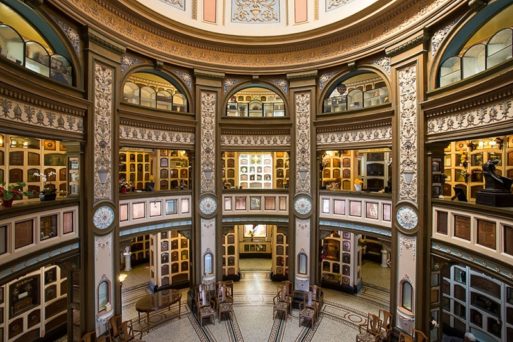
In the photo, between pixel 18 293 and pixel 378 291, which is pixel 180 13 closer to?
pixel 18 293

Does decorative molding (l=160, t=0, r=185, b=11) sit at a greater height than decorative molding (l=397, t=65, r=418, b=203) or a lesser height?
greater

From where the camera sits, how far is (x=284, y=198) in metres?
9.26

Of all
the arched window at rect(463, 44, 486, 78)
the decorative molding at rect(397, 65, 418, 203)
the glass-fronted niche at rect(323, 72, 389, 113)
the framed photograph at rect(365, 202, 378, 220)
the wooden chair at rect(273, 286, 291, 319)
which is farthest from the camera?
the wooden chair at rect(273, 286, 291, 319)

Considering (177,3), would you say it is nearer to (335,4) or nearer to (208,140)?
(208,140)

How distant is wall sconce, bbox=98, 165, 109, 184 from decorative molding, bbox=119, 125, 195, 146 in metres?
1.05

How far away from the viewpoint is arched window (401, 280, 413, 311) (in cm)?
662

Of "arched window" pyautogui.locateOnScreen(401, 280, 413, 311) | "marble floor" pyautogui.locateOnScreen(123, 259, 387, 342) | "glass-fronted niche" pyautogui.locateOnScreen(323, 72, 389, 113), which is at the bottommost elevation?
"marble floor" pyautogui.locateOnScreen(123, 259, 387, 342)

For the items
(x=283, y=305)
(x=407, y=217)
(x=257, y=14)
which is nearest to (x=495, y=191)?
(x=407, y=217)

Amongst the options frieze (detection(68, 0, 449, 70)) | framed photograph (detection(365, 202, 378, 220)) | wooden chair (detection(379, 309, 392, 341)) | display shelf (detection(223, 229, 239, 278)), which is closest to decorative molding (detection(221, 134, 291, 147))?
frieze (detection(68, 0, 449, 70))

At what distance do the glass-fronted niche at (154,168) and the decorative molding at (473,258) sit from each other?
356 inches

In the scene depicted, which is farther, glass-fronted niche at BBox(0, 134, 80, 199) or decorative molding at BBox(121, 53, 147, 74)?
decorative molding at BBox(121, 53, 147, 74)

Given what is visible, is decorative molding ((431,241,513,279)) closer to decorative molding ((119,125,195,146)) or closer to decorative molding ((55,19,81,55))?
decorative molding ((119,125,195,146))

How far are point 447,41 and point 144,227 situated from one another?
30.1 ft

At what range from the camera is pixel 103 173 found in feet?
21.8
